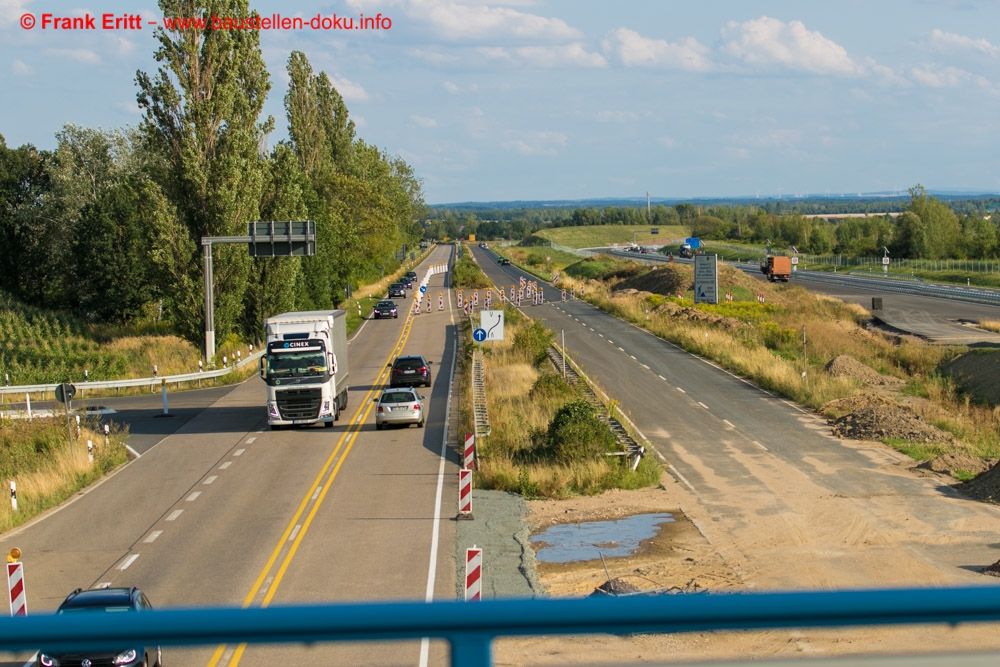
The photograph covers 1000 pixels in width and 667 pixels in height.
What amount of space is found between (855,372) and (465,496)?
A: 91.7ft

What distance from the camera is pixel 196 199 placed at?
47.2 metres

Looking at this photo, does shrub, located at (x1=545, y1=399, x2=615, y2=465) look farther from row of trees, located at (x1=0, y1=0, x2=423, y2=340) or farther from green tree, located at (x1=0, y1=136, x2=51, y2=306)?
green tree, located at (x1=0, y1=136, x2=51, y2=306)

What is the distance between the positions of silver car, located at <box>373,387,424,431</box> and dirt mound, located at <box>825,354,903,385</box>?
2032 cm

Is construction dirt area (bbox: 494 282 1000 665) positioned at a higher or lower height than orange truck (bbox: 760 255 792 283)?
lower

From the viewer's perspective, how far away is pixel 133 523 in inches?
904

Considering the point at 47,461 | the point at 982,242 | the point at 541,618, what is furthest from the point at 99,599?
the point at 982,242

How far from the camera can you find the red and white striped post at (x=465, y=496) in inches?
868

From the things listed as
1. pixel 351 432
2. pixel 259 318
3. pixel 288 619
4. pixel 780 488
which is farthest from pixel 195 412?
pixel 288 619

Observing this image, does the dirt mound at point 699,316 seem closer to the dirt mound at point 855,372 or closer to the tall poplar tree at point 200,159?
the dirt mound at point 855,372

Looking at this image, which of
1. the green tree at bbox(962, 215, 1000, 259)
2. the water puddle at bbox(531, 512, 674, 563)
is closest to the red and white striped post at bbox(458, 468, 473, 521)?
the water puddle at bbox(531, 512, 674, 563)

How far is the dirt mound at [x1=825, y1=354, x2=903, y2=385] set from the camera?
44.2m

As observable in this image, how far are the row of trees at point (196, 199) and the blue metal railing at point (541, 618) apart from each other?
46.0m

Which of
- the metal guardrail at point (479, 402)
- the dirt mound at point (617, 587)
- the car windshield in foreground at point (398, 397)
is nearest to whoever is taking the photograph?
the dirt mound at point (617, 587)

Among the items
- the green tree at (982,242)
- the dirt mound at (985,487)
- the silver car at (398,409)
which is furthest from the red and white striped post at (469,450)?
the green tree at (982,242)
